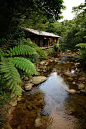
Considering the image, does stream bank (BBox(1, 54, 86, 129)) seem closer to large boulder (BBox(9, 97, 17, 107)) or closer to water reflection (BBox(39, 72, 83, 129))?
water reflection (BBox(39, 72, 83, 129))

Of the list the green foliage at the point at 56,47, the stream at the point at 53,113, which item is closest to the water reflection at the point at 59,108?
the stream at the point at 53,113

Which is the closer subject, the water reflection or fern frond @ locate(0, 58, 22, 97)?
fern frond @ locate(0, 58, 22, 97)

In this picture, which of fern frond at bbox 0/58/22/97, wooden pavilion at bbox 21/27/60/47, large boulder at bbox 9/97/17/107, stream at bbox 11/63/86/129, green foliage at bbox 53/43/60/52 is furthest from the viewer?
green foliage at bbox 53/43/60/52

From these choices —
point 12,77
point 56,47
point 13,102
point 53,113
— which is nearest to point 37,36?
point 56,47

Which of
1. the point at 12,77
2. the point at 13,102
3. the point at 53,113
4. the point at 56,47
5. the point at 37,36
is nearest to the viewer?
the point at 12,77

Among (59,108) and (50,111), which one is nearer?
(50,111)

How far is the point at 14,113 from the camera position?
255cm

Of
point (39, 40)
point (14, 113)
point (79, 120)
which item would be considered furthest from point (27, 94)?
point (39, 40)

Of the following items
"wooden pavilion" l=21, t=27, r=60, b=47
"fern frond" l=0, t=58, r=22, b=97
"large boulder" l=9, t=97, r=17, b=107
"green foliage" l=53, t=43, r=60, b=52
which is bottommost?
"large boulder" l=9, t=97, r=17, b=107

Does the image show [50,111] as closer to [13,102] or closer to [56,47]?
[13,102]

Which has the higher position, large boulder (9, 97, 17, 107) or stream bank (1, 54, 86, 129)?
large boulder (9, 97, 17, 107)

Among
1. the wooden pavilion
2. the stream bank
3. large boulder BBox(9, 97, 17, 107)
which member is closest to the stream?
the stream bank

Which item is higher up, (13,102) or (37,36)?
(37,36)

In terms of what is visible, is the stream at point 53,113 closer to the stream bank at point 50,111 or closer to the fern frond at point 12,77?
the stream bank at point 50,111
